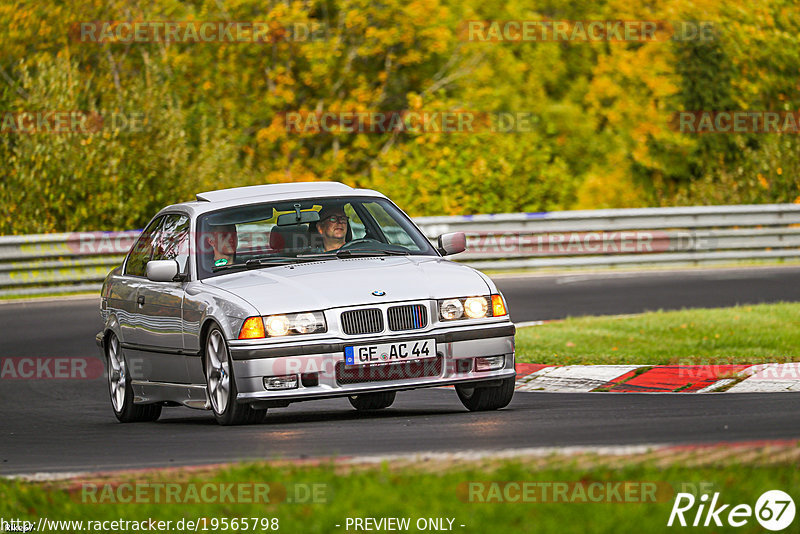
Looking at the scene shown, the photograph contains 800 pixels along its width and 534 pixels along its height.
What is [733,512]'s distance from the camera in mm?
5418

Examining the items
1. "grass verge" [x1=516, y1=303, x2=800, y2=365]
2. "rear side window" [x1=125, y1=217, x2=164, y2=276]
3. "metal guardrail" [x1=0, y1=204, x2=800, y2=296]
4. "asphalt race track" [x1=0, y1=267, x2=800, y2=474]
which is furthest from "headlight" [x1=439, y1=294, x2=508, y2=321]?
"metal guardrail" [x1=0, y1=204, x2=800, y2=296]

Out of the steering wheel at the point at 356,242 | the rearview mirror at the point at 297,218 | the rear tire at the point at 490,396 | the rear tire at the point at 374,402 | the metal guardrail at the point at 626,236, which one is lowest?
the metal guardrail at the point at 626,236

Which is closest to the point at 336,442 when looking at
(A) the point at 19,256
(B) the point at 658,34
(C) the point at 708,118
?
(A) the point at 19,256

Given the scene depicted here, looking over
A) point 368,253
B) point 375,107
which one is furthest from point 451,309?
point 375,107

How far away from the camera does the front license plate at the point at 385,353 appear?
9.24m

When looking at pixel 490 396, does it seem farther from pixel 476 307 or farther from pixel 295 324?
pixel 295 324

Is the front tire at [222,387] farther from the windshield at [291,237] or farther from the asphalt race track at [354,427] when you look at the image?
the windshield at [291,237]

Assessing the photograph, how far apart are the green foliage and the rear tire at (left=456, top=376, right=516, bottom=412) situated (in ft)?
55.4

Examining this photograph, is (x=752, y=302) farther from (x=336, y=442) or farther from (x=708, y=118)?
(x=708, y=118)

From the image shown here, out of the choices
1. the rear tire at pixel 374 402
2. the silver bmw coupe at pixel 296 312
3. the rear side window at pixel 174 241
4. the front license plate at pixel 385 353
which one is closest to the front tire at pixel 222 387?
the silver bmw coupe at pixel 296 312

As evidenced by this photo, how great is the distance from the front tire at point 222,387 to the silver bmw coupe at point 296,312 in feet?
0.04

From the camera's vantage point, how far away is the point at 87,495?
6.54 meters

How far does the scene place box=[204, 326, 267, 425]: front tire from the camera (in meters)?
9.48

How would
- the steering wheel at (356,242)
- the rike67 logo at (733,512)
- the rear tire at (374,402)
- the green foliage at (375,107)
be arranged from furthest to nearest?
the green foliage at (375,107) → the rear tire at (374,402) → the steering wheel at (356,242) → the rike67 logo at (733,512)
